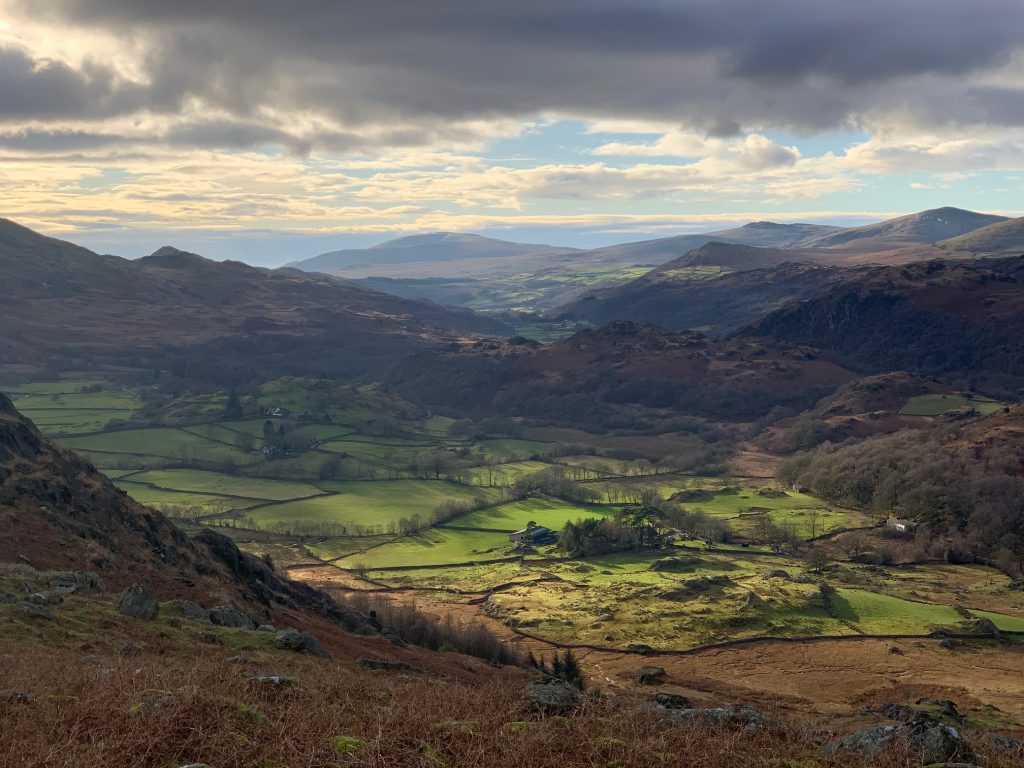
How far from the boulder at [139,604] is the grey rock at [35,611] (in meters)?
3.49

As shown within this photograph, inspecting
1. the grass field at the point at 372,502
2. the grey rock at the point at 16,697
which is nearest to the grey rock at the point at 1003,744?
the grey rock at the point at 16,697

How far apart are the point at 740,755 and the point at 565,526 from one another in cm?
11627

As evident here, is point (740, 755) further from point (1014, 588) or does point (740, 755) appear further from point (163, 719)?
point (1014, 588)

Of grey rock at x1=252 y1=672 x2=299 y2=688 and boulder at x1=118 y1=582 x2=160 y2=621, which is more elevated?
grey rock at x1=252 y1=672 x2=299 y2=688

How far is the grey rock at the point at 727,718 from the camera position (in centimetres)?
2378

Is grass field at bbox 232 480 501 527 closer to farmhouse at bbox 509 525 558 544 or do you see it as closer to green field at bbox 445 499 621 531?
green field at bbox 445 499 621 531

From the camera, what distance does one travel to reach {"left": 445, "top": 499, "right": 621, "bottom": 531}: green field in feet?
479

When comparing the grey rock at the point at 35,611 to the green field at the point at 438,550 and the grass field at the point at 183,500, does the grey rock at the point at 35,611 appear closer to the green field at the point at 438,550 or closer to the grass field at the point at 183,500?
the green field at the point at 438,550

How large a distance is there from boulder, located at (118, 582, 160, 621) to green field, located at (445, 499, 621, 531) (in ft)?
346

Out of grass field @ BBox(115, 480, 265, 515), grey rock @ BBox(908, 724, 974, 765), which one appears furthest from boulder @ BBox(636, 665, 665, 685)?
grass field @ BBox(115, 480, 265, 515)

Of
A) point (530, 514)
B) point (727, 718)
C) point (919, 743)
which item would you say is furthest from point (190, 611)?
point (530, 514)

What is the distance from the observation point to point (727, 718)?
966 inches

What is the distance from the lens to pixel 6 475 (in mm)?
64250

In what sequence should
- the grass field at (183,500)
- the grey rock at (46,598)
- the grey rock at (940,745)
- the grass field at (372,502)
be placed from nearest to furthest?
1. the grey rock at (940,745)
2. the grey rock at (46,598)
3. the grass field at (183,500)
4. the grass field at (372,502)
